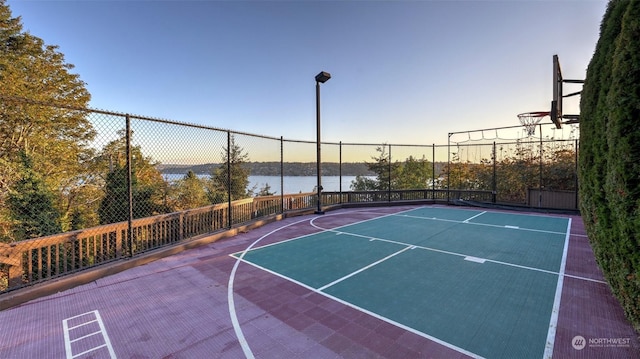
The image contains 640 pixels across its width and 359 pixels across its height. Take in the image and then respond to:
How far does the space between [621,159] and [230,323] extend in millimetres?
3799

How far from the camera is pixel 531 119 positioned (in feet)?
35.9

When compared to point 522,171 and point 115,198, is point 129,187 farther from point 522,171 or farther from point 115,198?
point 522,171

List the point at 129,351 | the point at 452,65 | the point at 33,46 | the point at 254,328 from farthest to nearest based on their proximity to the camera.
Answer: the point at 33,46 → the point at 452,65 → the point at 254,328 → the point at 129,351

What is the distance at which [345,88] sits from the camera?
14.1m

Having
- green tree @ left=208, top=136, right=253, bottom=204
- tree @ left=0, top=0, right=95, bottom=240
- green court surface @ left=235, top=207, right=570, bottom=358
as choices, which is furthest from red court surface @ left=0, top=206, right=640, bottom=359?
green tree @ left=208, top=136, right=253, bottom=204

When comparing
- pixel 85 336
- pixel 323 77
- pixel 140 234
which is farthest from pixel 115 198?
pixel 85 336

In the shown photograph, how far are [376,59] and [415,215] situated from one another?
6887 millimetres

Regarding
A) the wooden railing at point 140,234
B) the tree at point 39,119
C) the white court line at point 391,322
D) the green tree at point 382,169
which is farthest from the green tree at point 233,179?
the white court line at point 391,322

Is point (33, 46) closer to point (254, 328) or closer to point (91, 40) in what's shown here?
point (91, 40)

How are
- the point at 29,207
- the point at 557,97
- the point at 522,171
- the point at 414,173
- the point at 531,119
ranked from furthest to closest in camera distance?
the point at 414,173 → the point at 522,171 → the point at 531,119 → the point at 29,207 → the point at 557,97

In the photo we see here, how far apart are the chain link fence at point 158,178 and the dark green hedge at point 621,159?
6035mm

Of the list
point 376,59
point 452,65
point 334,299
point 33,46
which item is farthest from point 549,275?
point 33,46

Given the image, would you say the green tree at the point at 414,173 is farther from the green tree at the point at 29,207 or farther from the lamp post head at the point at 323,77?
the green tree at the point at 29,207

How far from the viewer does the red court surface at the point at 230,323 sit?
246cm
